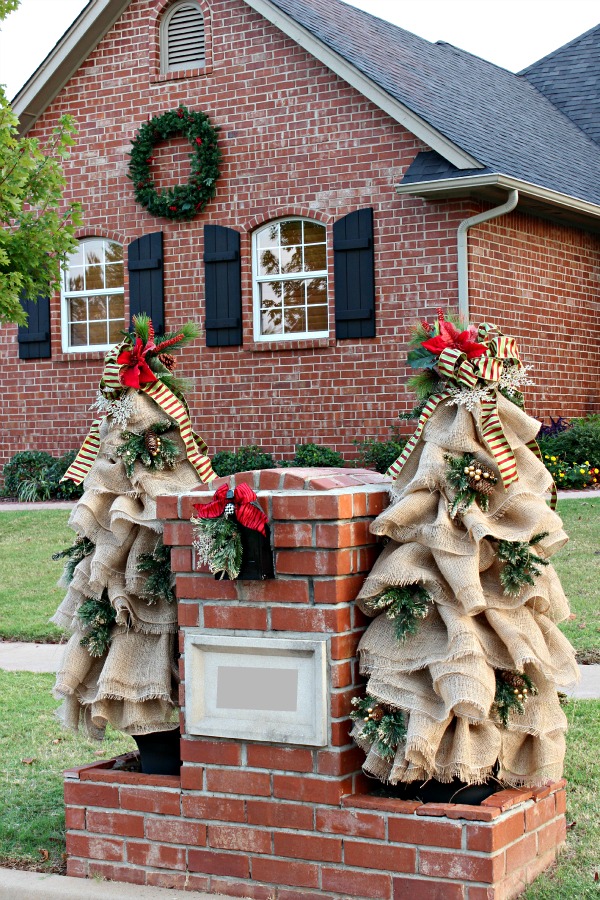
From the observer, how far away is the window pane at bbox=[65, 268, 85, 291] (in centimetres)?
1623

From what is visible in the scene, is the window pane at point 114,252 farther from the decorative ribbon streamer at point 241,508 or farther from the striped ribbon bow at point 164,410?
the decorative ribbon streamer at point 241,508

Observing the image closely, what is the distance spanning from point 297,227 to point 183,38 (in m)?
3.21

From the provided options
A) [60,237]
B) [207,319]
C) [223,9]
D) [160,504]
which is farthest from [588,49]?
[160,504]

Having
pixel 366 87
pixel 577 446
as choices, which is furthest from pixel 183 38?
pixel 577 446

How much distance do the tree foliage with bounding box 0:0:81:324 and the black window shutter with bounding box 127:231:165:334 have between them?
2730mm

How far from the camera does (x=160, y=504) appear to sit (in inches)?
154

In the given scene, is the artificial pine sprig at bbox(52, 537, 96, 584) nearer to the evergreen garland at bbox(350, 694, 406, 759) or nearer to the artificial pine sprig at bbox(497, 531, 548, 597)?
the evergreen garland at bbox(350, 694, 406, 759)

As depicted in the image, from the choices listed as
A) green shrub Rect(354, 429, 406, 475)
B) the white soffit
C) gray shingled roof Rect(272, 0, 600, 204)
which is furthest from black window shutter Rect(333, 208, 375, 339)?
gray shingled roof Rect(272, 0, 600, 204)

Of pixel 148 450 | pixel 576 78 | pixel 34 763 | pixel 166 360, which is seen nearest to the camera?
pixel 148 450

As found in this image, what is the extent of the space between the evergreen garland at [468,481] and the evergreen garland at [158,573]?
3.60ft

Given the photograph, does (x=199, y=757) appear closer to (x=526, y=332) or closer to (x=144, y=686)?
(x=144, y=686)

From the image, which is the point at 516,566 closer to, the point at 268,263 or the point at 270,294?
the point at 270,294

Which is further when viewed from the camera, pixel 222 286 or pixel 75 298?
pixel 75 298

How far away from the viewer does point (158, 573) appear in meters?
4.07
